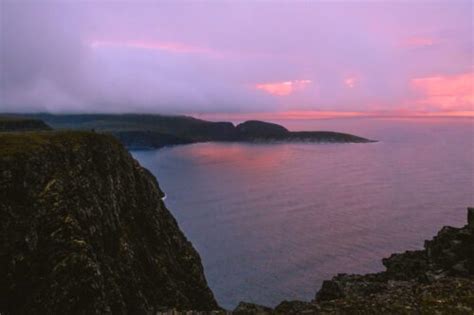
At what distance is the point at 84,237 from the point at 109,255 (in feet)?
22.8

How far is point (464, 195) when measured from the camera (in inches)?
6368

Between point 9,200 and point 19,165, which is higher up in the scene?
point 19,165

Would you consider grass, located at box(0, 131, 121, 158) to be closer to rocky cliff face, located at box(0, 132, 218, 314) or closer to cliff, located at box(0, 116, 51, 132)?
rocky cliff face, located at box(0, 132, 218, 314)

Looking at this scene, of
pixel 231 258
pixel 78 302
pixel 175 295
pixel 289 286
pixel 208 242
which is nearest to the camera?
pixel 78 302

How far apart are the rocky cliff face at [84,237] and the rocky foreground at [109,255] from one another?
108mm

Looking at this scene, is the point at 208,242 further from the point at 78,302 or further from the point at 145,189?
the point at 78,302

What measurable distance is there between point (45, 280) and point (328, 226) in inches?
3743

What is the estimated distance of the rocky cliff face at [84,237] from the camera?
1507 inches

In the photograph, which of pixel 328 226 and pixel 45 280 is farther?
pixel 328 226

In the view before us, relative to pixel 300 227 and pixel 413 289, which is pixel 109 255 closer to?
pixel 413 289

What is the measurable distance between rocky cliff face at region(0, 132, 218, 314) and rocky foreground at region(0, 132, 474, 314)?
108 millimetres

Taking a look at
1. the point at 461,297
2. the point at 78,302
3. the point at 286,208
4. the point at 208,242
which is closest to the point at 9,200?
the point at 78,302

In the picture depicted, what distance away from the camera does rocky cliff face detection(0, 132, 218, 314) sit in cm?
3828

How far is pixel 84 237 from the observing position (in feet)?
143
